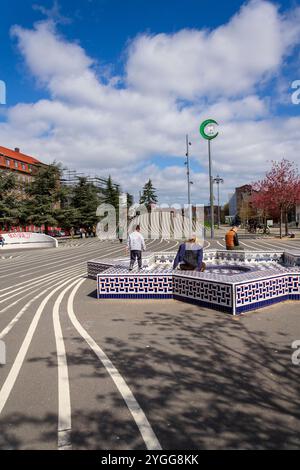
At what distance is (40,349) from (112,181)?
186ft

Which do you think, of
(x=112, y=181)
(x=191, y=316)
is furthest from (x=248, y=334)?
(x=112, y=181)

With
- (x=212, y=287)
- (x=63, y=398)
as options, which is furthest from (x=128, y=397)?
(x=212, y=287)

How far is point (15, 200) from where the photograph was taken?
40.2 meters

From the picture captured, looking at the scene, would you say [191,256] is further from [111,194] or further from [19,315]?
[111,194]

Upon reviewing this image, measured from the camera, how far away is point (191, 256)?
8.89 metres

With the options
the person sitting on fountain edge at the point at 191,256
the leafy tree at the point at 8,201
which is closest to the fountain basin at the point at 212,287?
the person sitting on fountain edge at the point at 191,256

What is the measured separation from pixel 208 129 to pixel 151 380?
29501mm

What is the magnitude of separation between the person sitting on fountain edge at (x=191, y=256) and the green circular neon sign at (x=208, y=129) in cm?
2369

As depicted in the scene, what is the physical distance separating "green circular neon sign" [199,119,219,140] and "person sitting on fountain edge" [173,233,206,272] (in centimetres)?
2369

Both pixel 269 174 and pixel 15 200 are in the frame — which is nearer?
pixel 269 174

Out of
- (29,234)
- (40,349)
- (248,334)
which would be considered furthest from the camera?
(29,234)

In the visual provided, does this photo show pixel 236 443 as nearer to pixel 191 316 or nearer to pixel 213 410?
pixel 213 410

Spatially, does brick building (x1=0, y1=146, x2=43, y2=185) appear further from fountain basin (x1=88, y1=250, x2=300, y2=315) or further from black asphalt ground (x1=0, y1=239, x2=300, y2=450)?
black asphalt ground (x1=0, y1=239, x2=300, y2=450)

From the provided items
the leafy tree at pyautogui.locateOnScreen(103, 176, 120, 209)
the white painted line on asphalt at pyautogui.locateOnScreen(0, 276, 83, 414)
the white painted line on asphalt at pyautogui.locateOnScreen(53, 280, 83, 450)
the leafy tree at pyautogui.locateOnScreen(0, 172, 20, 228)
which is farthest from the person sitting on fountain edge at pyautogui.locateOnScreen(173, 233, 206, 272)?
the leafy tree at pyautogui.locateOnScreen(103, 176, 120, 209)
